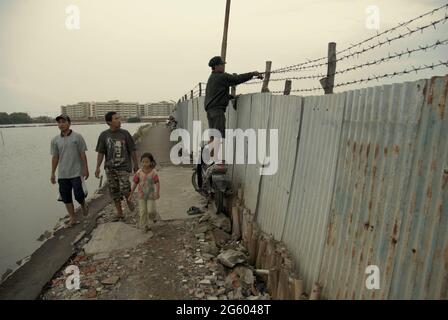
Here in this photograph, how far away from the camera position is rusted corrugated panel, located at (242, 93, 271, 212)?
4.64 m

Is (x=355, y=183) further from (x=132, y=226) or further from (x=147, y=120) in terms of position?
(x=147, y=120)

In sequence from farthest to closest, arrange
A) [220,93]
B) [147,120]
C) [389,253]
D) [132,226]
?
1. [147,120]
2. [132,226]
3. [220,93]
4. [389,253]

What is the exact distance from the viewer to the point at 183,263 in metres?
4.60

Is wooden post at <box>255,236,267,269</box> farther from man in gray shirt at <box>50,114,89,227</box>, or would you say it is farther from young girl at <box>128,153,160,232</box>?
man in gray shirt at <box>50,114,89,227</box>

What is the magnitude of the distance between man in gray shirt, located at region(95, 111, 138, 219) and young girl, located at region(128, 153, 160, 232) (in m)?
0.54

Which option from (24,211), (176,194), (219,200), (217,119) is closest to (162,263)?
(219,200)

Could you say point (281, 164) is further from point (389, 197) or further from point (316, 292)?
point (389, 197)

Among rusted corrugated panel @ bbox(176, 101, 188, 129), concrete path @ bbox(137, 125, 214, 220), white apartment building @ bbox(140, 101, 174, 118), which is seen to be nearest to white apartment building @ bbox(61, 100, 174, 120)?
white apartment building @ bbox(140, 101, 174, 118)

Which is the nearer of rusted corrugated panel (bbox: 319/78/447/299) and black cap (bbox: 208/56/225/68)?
rusted corrugated panel (bbox: 319/78/447/299)

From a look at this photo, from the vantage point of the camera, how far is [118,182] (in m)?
6.18

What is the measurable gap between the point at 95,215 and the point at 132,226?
150 centimetres

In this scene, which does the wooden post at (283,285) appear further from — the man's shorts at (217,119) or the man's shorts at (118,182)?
the man's shorts at (118,182)

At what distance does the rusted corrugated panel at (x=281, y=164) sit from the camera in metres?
3.71

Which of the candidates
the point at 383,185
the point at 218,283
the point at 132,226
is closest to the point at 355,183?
the point at 383,185
